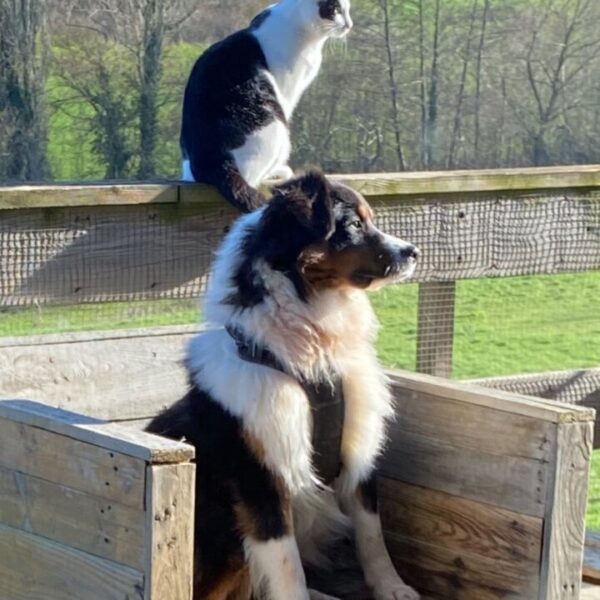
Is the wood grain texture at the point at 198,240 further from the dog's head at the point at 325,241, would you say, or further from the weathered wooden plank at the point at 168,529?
the weathered wooden plank at the point at 168,529

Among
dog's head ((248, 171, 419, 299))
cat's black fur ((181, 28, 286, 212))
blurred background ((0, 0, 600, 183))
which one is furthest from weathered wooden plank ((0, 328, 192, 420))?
blurred background ((0, 0, 600, 183))

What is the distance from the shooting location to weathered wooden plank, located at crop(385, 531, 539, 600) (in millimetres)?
2996

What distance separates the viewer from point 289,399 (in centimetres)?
305

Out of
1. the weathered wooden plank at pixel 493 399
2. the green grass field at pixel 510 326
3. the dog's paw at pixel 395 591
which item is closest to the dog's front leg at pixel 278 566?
the dog's paw at pixel 395 591

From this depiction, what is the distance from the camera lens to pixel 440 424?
10.5 feet

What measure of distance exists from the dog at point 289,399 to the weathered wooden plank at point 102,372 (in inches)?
16.8

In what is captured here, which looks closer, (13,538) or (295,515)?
(13,538)

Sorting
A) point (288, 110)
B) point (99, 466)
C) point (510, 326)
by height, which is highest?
point (288, 110)

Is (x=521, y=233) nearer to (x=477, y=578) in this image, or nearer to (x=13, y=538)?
(x=477, y=578)

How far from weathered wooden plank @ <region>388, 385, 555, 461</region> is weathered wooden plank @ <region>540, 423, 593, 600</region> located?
43 millimetres

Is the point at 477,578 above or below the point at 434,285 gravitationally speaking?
below

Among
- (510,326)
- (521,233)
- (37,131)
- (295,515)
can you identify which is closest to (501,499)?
(295,515)

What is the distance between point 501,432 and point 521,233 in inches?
50.8

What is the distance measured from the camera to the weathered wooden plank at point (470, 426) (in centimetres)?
291
